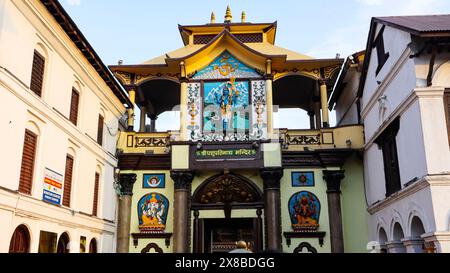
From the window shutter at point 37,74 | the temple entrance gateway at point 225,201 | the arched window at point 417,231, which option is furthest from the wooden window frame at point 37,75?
the arched window at point 417,231

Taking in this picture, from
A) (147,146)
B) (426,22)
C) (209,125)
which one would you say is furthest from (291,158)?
(426,22)

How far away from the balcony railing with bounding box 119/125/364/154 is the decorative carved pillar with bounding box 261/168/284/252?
5.79ft

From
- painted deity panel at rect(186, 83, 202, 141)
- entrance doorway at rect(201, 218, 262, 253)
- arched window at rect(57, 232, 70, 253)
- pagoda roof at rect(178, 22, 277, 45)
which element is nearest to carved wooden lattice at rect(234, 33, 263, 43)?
pagoda roof at rect(178, 22, 277, 45)

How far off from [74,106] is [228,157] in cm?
735

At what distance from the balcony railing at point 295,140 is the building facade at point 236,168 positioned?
5 cm

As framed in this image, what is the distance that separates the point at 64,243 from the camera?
1611 centimetres

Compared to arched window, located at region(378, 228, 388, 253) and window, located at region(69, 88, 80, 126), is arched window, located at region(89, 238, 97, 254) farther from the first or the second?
arched window, located at region(378, 228, 388, 253)

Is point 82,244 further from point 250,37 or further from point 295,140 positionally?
point 250,37

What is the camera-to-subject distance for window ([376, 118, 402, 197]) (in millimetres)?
16266

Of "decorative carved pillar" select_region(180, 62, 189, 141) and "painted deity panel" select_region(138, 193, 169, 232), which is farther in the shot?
"decorative carved pillar" select_region(180, 62, 189, 141)

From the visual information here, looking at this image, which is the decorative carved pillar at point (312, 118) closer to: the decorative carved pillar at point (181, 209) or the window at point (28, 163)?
the decorative carved pillar at point (181, 209)

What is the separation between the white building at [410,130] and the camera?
13.1m

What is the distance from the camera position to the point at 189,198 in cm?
2120
